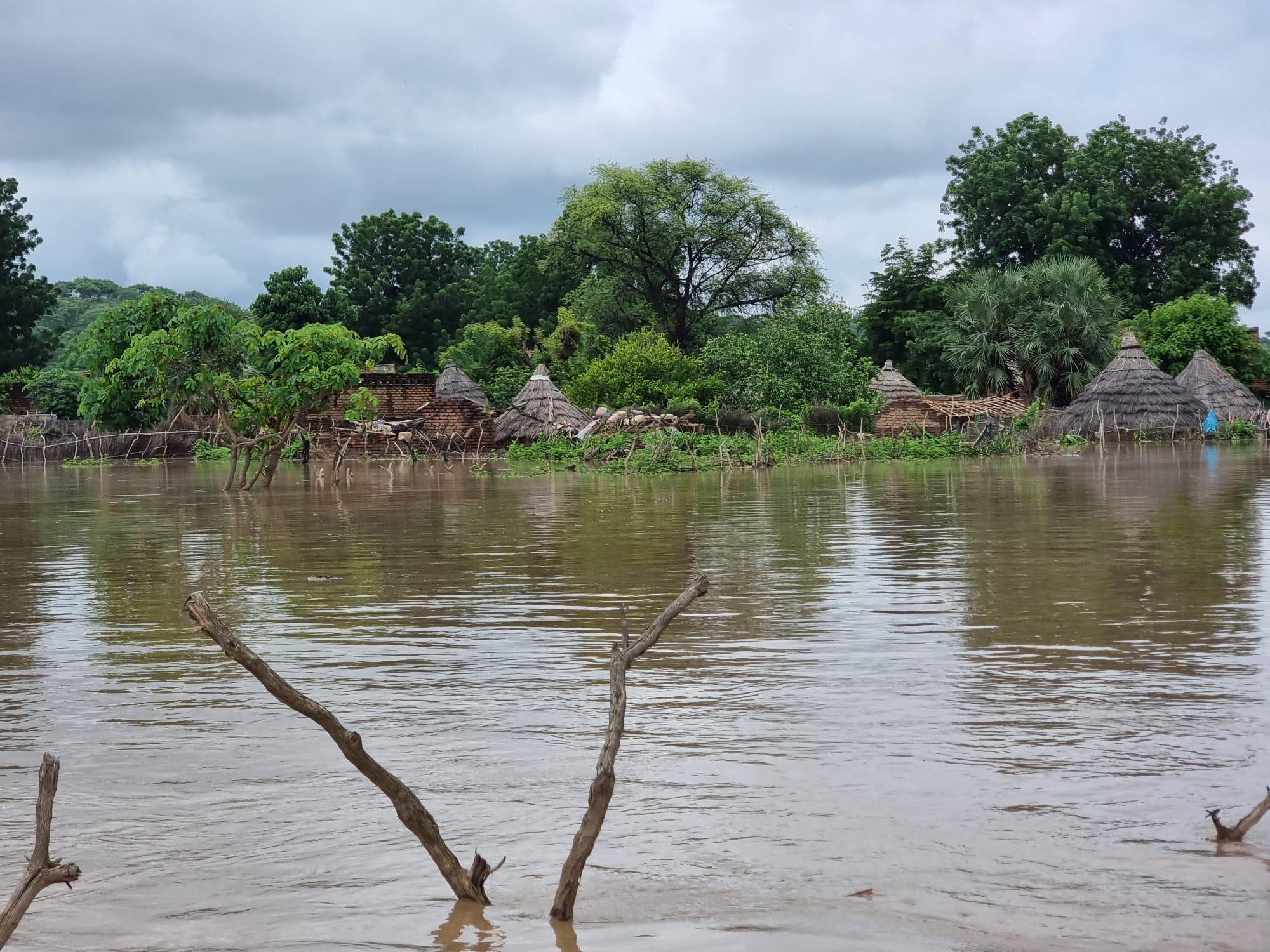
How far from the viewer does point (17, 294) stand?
54.4 m

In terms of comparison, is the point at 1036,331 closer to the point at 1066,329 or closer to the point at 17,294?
the point at 1066,329

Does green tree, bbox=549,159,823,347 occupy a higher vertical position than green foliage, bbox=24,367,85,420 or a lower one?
higher

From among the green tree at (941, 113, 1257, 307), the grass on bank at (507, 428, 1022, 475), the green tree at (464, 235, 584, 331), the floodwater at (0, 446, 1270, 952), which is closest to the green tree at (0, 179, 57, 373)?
Result: the green tree at (464, 235, 584, 331)

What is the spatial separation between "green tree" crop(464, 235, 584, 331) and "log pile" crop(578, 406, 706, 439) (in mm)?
19726

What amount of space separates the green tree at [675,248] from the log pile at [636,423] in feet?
41.9

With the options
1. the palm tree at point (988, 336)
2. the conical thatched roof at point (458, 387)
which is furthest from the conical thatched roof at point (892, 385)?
the conical thatched roof at point (458, 387)

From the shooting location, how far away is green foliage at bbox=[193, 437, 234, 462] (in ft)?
128

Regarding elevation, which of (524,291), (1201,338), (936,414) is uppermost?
(524,291)

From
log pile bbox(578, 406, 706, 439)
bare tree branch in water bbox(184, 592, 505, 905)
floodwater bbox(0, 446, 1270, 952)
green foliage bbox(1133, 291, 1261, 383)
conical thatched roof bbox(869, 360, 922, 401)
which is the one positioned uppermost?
green foliage bbox(1133, 291, 1261, 383)

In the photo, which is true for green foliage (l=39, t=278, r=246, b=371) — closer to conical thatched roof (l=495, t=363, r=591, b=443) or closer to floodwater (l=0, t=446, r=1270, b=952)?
conical thatched roof (l=495, t=363, r=591, b=443)

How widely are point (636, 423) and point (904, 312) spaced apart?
22810mm

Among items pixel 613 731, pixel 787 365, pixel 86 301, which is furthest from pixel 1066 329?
pixel 86 301

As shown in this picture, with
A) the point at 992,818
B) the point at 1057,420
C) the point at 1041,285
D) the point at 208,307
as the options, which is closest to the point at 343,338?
the point at 208,307

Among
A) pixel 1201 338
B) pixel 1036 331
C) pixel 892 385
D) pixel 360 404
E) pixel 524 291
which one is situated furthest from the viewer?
pixel 524 291
